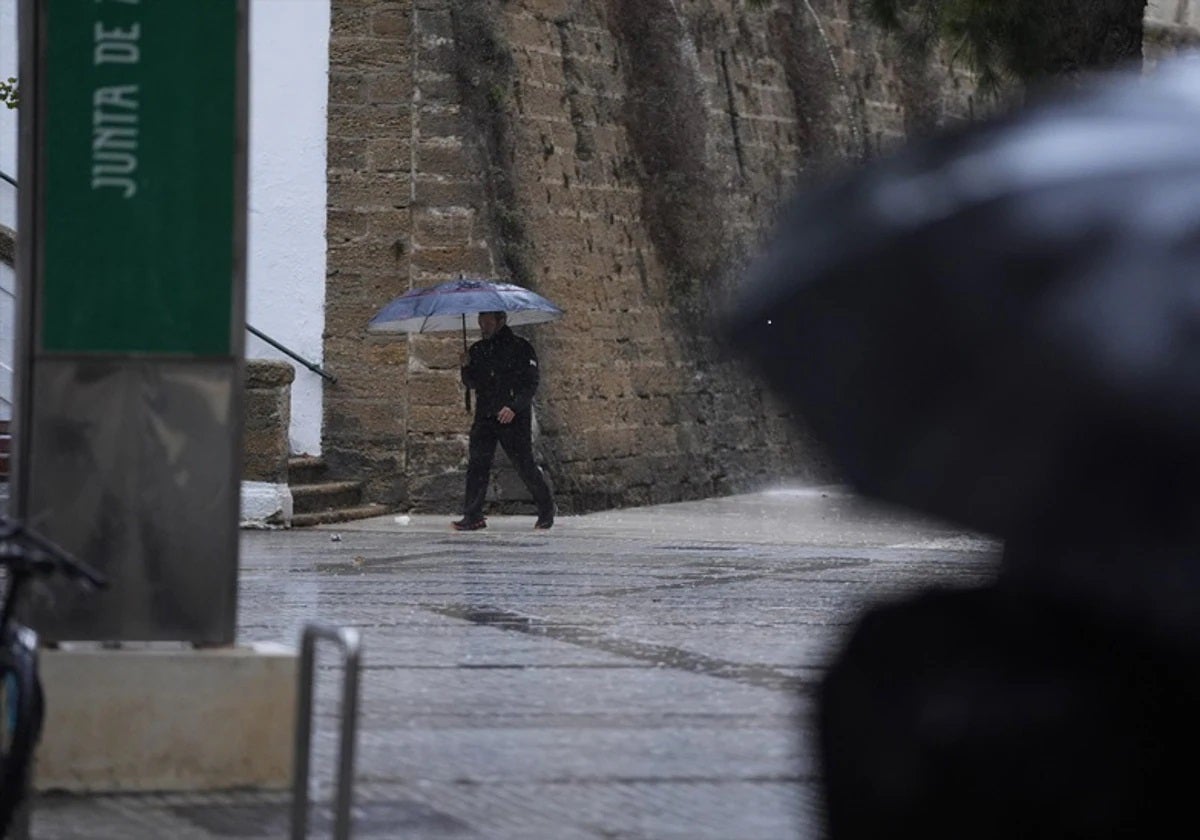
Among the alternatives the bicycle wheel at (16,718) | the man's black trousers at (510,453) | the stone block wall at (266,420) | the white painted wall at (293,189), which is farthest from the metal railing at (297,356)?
the bicycle wheel at (16,718)

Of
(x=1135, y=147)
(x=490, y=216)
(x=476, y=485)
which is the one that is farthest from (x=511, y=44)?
(x=1135, y=147)

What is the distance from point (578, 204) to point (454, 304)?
4871 mm

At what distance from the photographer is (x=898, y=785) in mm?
2727

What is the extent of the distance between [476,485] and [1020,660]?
54.6 feet

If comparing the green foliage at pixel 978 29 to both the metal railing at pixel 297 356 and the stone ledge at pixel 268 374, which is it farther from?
the metal railing at pixel 297 356

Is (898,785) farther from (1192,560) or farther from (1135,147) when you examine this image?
(1135,147)

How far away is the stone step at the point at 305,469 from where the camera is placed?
20.3 m

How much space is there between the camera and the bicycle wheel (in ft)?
15.8

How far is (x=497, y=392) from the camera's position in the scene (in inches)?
764

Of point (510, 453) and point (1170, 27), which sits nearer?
point (510, 453)

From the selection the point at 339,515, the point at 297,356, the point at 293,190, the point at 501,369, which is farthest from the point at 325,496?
the point at 293,190

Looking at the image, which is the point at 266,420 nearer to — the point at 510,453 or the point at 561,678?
the point at 510,453

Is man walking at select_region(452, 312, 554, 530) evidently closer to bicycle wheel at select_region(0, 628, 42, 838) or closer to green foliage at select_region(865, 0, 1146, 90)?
green foliage at select_region(865, 0, 1146, 90)

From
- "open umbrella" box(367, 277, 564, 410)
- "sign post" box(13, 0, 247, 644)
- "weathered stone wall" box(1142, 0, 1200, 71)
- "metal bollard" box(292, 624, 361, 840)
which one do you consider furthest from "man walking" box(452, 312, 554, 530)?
"metal bollard" box(292, 624, 361, 840)
